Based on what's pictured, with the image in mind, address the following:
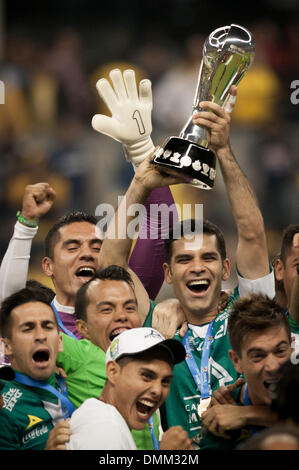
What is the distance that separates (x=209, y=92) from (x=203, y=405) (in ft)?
3.84

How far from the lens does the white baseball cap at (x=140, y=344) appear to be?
10.2 ft

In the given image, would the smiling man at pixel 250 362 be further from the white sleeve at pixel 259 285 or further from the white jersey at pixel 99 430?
the white jersey at pixel 99 430

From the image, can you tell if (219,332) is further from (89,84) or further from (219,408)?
(89,84)

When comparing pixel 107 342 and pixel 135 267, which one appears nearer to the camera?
pixel 107 342

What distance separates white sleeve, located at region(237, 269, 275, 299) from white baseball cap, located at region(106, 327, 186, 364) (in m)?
0.52

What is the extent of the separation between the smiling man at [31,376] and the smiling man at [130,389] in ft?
0.79

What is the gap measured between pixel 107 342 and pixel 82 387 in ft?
0.65

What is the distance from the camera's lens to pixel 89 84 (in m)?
8.67

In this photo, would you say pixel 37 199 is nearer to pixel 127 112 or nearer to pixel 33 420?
pixel 127 112

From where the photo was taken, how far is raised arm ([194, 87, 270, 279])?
340cm

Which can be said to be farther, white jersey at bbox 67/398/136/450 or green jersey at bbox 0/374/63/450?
green jersey at bbox 0/374/63/450

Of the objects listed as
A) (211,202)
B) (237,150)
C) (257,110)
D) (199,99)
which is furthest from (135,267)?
(257,110)

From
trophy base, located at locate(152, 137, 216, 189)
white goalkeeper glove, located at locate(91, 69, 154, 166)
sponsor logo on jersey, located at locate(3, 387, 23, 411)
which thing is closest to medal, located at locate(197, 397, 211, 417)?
sponsor logo on jersey, located at locate(3, 387, 23, 411)

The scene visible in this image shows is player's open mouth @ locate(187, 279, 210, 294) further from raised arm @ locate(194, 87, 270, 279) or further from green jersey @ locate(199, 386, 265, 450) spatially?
green jersey @ locate(199, 386, 265, 450)
